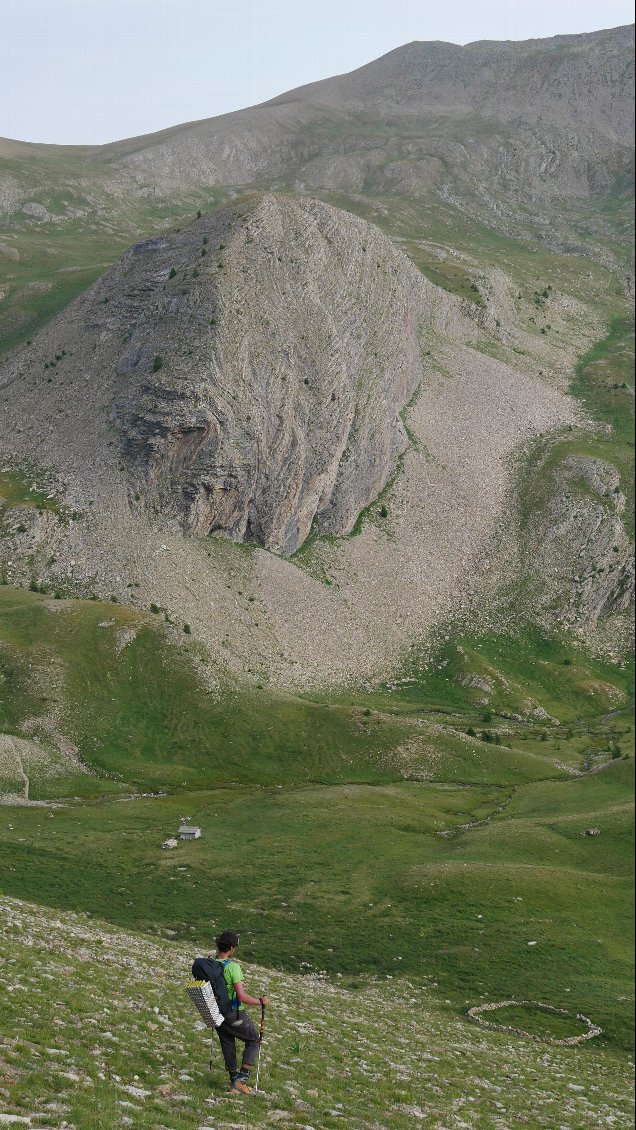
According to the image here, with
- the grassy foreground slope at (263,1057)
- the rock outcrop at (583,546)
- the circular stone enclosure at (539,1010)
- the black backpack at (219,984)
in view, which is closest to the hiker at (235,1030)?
the black backpack at (219,984)

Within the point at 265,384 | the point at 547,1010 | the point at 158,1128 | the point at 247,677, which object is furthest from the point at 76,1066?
the point at 265,384

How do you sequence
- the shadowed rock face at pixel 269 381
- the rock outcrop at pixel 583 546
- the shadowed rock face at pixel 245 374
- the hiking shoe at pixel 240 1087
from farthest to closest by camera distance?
the rock outcrop at pixel 583 546 → the shadowed rock face at pixel 269 381 → the shadowed rock face at pixel 245 374 → the hiking shoe at pixel 240 1087

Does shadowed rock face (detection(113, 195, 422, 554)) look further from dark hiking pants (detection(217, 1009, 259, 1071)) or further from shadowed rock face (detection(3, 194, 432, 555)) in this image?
dark hiking pants (detection(217, 1009, 259, 1071))

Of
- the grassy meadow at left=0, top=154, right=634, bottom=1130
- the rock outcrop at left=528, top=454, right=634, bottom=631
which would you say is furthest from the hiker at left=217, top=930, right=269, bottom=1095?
Result: the rock outcrop at left=528, top=454, right=634, bottom=631

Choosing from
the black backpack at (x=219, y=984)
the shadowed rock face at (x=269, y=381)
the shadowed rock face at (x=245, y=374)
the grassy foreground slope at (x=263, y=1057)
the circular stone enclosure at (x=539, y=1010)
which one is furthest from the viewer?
the shadowed rock face at (x=269, y=381)

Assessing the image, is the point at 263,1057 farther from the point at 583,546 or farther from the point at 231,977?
the point at 583,546

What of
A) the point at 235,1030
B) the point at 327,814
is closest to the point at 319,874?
the point at 327,814

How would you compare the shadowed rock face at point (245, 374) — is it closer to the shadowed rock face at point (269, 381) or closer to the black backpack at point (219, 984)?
the shadowed rock face at point (269, 381)

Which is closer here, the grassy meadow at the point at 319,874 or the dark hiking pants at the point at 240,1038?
the dark hiking pants at the point at 240,1038
